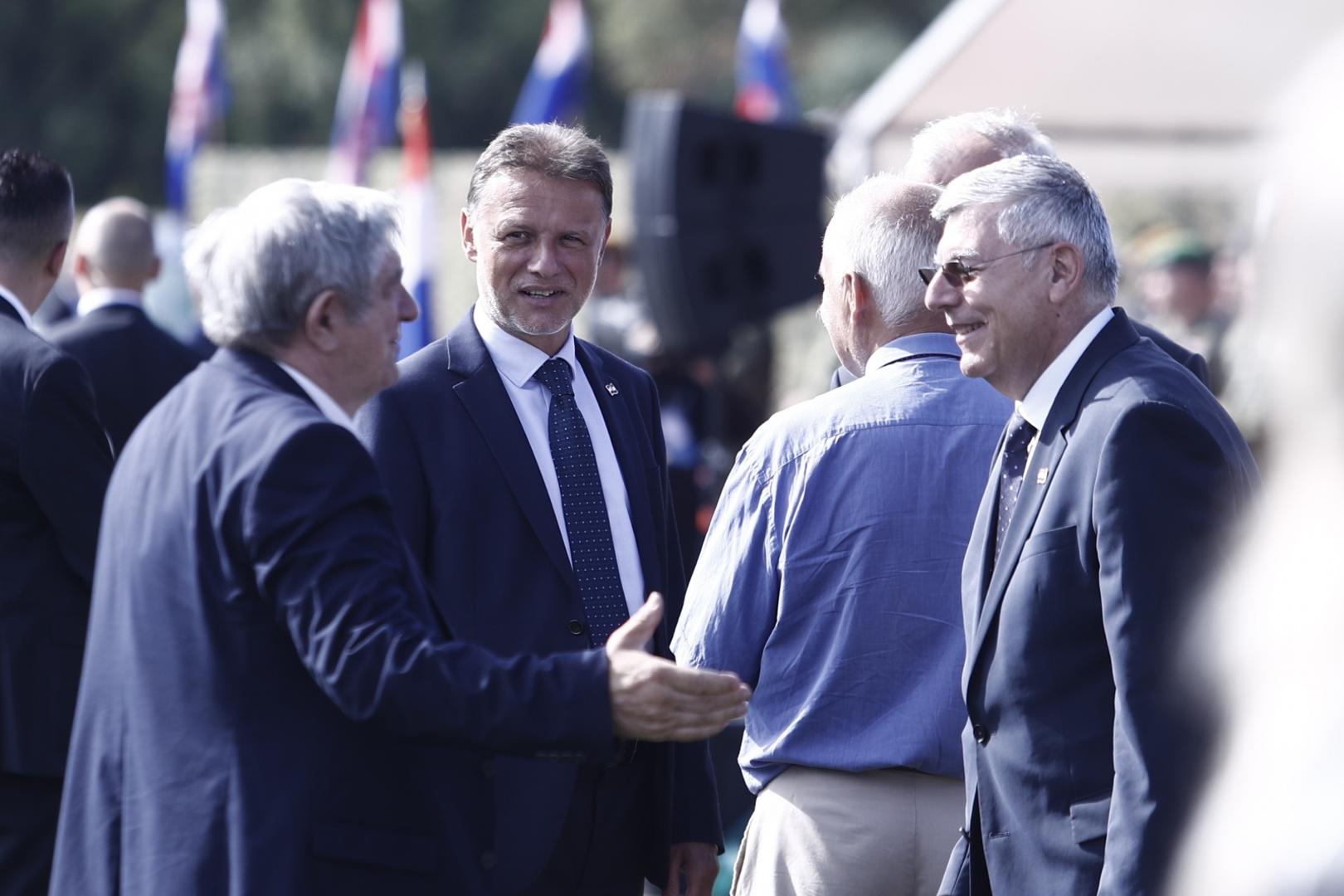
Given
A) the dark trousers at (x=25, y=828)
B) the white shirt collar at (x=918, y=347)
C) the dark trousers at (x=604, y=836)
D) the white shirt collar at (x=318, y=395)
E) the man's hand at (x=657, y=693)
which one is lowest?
the dark trousers at (x=25, y=828)

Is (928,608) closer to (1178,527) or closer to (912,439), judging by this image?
(912,439)

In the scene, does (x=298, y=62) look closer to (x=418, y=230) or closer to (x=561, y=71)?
(x=561, y=71)

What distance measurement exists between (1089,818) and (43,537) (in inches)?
92.5

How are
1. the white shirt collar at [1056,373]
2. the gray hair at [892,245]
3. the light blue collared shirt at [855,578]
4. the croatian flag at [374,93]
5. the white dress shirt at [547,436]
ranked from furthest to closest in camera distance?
the croatian flag at [374,93]
the white dress shirt at [547,436]
the gray hair at [892,245]
the light blue collared shirt at [855,578]
the white shirt collar at [1056,373]

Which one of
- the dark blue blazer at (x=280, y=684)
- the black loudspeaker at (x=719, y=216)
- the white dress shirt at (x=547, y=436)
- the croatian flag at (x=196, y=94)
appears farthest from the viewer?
the croatian flag at (x=196, y=94)

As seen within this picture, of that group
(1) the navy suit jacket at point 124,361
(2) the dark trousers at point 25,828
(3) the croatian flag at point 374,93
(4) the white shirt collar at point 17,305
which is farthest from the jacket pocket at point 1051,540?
(3) the croatian flag at point 374,93

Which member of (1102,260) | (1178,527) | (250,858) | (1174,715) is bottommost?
(250,858)

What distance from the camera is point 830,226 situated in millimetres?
3436

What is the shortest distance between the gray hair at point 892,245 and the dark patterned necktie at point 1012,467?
0.46 m

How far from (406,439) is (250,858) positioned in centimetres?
110

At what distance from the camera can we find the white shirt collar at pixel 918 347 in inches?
131

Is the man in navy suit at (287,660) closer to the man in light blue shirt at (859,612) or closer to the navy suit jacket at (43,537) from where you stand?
the man in light blue shirt at (859,612)

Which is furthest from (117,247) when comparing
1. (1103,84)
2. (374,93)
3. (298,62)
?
(298,62)

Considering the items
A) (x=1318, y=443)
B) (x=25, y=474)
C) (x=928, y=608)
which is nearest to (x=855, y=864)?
(x=928, y=608)
